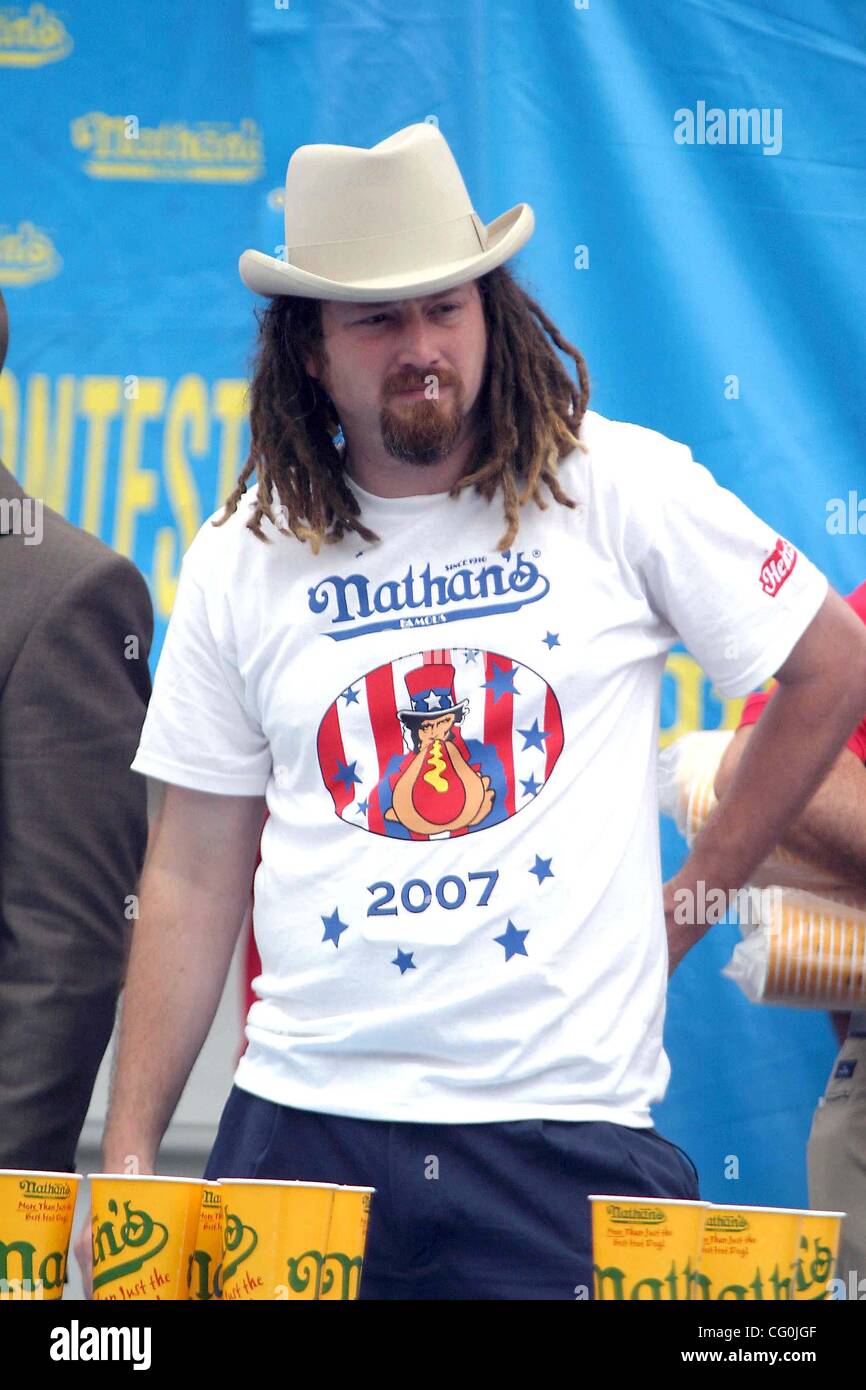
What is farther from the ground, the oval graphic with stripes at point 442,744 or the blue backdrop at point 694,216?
the blue backdrop at point 694,216

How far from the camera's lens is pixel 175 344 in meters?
3.01

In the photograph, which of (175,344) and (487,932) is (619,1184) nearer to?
(487,932)

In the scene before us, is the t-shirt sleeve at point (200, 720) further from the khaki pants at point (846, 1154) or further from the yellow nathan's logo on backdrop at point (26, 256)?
the yellow nathan's logo on backdrop at point (26, 256)

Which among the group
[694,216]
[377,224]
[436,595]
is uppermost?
[694,216]

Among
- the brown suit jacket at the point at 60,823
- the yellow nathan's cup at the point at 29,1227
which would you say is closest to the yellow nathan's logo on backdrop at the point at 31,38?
the brown suit jacket at the point at 60,823

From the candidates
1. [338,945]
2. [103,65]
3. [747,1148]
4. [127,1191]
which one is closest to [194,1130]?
[747,1148]

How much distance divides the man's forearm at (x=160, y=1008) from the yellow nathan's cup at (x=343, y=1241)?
0.69 m

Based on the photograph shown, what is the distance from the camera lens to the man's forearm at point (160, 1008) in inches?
78.1

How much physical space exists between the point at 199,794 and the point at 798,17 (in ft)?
5.06

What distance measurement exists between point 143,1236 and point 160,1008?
0.74 metres

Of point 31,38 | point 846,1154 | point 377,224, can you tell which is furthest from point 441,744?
point 31,38

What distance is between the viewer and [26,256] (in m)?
3.02

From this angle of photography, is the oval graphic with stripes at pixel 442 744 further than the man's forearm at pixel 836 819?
No

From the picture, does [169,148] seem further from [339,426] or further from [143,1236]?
[143,1236]
